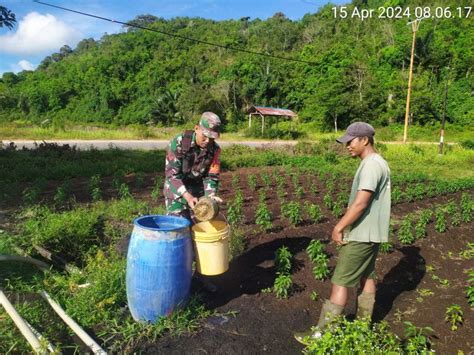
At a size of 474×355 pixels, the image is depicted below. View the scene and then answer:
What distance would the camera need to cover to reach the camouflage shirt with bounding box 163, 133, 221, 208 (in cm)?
399

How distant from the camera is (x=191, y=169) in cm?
414

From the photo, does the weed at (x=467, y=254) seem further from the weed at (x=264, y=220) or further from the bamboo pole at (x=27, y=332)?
the bamboo pole at (x=27, y=332)

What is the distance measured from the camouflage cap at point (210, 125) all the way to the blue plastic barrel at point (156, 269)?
89cm

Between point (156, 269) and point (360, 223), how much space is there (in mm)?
1766

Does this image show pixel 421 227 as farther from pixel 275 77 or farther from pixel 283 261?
pixel 275 77

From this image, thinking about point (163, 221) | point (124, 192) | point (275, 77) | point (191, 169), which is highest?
point (275, 77)

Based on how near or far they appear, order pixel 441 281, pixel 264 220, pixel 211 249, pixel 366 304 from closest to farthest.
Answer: pixel 211 249, pixel 366 304, pixel 441 281, pixel 264 220

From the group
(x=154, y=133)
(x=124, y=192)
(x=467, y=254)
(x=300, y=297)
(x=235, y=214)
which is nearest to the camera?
(x=300, y=297)

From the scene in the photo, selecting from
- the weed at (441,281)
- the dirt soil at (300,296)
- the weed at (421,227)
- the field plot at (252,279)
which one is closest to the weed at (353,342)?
the field plot at (252,279)

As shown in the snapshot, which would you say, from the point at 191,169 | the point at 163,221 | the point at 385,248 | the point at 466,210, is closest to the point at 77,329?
the point at 163,221

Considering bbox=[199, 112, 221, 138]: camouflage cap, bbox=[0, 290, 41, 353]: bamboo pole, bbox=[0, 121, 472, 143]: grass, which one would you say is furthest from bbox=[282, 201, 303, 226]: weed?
bbox=[0, 121, 472, 143]: grass

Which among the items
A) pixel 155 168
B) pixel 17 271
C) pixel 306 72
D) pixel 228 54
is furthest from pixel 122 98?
pixel 17 271

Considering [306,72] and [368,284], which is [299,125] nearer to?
[306,72]

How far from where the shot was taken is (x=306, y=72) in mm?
48500
